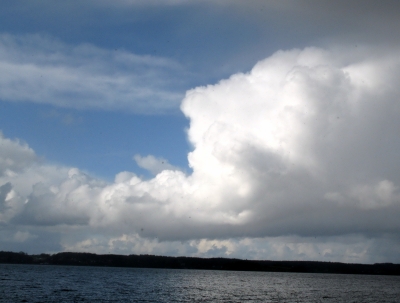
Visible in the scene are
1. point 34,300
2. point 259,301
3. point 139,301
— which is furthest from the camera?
point 259,301

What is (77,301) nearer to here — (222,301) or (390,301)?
(222,301)

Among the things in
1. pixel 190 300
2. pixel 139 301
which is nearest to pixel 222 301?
pixel 190 300

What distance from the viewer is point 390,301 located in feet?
307

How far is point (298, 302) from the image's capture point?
82.7m

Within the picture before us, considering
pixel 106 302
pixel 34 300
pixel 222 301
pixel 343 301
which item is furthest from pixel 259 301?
pixel 34 300

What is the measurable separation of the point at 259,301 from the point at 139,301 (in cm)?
2337

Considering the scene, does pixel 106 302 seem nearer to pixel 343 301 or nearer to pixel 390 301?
pixel 343 301

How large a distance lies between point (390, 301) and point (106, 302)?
63.8m

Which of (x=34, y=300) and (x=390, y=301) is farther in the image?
(x=390, y=301)

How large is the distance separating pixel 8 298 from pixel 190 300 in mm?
32506

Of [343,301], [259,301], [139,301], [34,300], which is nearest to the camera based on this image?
[34,300]

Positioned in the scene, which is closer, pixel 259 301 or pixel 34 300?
pixel 34 300

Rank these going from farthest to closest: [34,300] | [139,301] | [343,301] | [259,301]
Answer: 1. [343,301]
2. [259,301]
3. [139,301]
4. [34,300]

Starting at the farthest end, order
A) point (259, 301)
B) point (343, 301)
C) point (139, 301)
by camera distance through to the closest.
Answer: point (343, 301) < point (259, 301) < point (139, 301)
